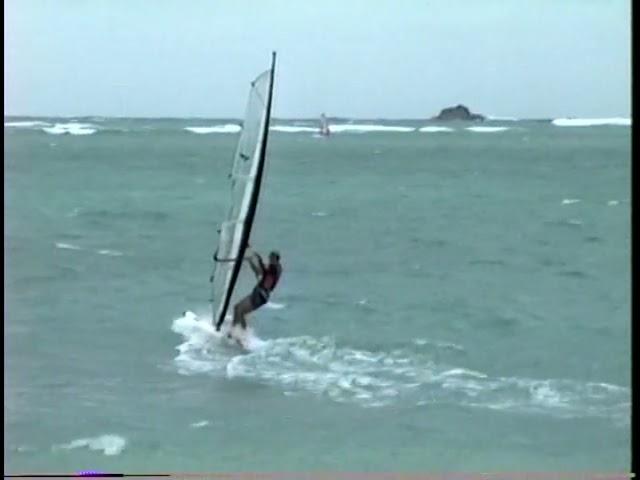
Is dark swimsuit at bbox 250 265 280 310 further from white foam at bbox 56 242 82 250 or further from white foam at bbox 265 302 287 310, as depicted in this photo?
white foam at bbox 56 242 82 250

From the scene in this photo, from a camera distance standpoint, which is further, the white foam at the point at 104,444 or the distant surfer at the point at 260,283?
the distant surfer at the point at 260,283

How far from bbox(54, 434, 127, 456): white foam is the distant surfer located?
2.14 feet

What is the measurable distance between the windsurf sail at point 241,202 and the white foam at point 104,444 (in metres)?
0.63

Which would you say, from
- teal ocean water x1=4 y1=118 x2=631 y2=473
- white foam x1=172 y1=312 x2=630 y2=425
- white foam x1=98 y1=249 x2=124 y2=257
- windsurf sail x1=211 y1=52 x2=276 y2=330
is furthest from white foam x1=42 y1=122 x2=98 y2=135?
white foam x1=98 y1=249 x2=124 y2=257

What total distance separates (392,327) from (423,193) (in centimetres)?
338

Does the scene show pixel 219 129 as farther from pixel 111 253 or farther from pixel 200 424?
pixel 111 253

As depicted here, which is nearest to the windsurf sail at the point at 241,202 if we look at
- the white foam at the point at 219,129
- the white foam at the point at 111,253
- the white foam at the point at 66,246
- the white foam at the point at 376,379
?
the white foam at the point at 219,129

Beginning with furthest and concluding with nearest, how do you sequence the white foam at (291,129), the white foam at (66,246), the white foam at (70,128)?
the white foam at (66,246) < the white foam at (291,129) < the white foam at (70,128)

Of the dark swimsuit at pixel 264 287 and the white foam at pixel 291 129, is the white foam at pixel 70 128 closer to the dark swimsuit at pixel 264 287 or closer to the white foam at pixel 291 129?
the white foam at pixel 291 129

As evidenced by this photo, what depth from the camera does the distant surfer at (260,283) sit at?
3.86m

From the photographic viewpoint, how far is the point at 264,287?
12.6 feet

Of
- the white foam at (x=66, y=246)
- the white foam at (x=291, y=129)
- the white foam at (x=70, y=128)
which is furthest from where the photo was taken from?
the white foam at (x=66, y=246)

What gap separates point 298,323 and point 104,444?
43.8 inches

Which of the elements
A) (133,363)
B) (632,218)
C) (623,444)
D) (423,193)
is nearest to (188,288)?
(133,363)
